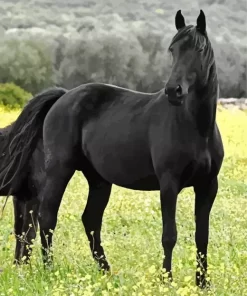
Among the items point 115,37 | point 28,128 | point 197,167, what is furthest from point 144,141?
point 115,37

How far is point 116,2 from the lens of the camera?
14805 millimetres

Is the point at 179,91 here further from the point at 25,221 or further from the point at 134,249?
the point at 25,221

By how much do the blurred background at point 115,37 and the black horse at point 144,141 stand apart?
791 centimetres

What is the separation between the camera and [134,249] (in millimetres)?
5758

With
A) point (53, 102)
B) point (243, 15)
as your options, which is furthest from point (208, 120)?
point (243, 15)

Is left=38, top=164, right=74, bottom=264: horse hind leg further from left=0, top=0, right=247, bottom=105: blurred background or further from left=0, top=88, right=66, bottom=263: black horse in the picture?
left=0, top=0, right=247, bottom=105: blurred background

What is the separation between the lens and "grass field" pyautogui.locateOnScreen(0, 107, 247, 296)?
468cm

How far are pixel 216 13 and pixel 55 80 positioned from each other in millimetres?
4130

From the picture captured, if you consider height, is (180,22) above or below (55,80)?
above

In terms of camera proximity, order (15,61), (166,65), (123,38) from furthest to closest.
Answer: (15,61), (123,38), (166,65)

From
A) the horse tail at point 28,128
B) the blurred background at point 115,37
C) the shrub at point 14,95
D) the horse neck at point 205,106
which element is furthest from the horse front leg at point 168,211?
the shrub at point 14,95

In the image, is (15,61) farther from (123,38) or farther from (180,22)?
(180,22)

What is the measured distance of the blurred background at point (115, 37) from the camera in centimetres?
1405

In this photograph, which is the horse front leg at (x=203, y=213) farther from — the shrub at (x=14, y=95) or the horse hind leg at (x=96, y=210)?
the shrub at (x=14, y=95)
